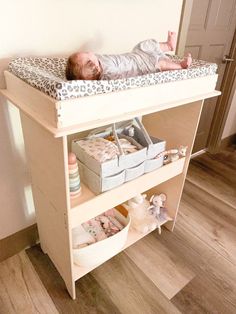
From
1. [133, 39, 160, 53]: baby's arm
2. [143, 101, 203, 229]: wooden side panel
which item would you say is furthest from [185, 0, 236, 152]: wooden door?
[133, 39, 160, 53]: baby's arm

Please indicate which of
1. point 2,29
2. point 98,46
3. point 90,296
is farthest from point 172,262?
point 2,29

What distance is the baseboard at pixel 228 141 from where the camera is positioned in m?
2.52

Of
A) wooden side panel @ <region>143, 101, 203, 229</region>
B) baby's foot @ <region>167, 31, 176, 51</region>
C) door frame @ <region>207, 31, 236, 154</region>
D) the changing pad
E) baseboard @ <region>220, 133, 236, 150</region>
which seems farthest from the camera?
baseboard @ <region>220, 133, 236, 150</region>

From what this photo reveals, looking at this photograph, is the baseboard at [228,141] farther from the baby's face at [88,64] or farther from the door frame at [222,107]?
the baby's face at [88,64]

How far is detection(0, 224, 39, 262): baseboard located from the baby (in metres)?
0.91

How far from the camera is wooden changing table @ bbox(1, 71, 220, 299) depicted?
0.70 meters

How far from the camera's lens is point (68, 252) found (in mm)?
991

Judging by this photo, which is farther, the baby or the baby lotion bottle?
the baby lotion bottle

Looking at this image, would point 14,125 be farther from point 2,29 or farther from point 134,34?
point 134,34

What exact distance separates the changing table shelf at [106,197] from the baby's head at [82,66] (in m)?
0.44

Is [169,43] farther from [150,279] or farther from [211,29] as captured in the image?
[150,279]

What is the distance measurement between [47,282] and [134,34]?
51.0 inches

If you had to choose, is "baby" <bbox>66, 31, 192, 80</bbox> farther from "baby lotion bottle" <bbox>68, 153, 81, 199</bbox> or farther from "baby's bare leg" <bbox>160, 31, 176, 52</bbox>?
"baby lotion bottle" <bbox>68, 153, 81, 199</bbox>

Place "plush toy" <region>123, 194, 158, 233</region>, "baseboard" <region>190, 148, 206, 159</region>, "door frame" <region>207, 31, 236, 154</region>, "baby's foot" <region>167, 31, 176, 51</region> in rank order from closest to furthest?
"baby's foot" <region>167, 31, 176, 51</region> → "plush toy" <region>123, 194, 158, 233</region> → "door frame" <region>207, 31, 236, 154</region> → "baseboard" <region>190, 148, 206, 159</region>
